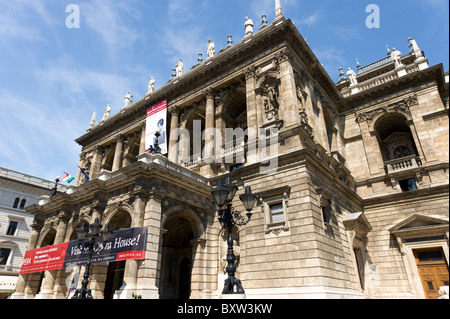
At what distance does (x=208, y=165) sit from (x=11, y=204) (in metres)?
36.5

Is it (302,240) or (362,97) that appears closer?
(302,240)

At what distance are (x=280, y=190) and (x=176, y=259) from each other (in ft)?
36.1

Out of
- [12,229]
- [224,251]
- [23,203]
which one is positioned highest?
[23,203]

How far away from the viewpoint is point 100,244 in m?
17.9

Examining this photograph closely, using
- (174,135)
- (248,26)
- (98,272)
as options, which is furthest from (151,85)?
(98,272)

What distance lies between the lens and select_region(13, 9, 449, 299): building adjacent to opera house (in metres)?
16.4

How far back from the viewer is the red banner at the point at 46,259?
20719 millimetres

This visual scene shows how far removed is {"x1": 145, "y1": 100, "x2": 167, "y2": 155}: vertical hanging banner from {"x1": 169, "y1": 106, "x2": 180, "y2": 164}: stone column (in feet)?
3.00

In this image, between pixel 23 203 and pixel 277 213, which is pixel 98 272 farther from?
pixel 23 203

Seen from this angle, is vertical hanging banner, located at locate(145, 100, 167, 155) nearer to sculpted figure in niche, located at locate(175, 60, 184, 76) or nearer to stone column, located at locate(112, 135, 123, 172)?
sculpted figure in niche, located at locate(175, 60, 184, 76)

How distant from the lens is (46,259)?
2184 cm

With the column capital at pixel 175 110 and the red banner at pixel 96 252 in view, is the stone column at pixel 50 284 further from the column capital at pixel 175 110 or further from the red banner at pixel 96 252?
the column capital at pixel 175 110
